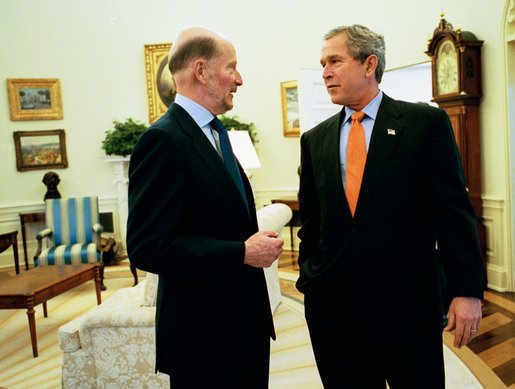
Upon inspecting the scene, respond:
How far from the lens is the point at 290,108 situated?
739 centimetres

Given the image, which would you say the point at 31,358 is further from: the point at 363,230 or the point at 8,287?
the point at 363,230

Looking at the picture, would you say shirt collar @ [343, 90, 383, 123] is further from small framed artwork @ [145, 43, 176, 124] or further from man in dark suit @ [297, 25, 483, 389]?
small framed artwork @ [145, 43, 176, 124]

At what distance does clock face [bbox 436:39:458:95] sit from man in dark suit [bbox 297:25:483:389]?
323 centimetres

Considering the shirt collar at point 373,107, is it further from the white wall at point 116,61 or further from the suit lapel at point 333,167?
the white wall at point 116,61

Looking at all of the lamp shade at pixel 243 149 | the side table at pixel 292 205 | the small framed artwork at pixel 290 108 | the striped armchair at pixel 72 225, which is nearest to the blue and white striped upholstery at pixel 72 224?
the striped armchair at pixel 72 225

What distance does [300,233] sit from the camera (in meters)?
1.95

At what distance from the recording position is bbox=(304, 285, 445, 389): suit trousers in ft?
5.44

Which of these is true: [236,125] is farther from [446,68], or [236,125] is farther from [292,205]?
[446,68]

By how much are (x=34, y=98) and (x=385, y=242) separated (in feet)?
23.1

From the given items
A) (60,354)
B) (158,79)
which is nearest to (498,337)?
(60,354)

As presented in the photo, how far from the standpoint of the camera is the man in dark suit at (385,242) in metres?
1.60

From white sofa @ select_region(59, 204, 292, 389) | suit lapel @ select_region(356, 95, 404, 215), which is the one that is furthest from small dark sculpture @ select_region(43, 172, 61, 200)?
suit lapel @ select_region(356, 95, 404, 215)

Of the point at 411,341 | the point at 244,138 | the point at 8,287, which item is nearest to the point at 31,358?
the point at 8,287

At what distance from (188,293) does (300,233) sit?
0.58m
